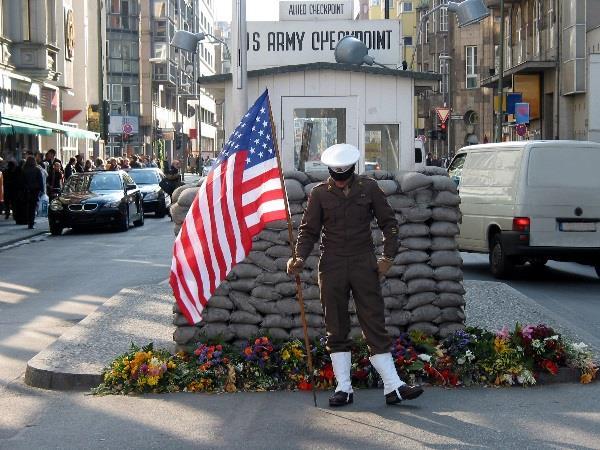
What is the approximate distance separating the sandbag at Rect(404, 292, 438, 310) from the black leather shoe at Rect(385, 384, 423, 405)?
1.70m

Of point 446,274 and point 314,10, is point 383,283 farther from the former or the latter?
point 314,10

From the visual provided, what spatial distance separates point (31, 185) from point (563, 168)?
52.9 ft

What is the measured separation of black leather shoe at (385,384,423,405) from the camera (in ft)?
26.1

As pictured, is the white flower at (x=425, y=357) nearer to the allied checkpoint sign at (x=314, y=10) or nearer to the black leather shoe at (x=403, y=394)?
the black leather shoe at (x=403, y=394)

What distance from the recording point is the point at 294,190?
971 cm

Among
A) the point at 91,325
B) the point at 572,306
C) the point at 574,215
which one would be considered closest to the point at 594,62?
the point at 574,215

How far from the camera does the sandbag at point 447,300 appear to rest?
9695 mm

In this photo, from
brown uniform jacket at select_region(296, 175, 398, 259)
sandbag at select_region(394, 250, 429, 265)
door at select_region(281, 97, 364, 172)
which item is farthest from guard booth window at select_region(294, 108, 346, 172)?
brown uniform jacket at select_region(296, 175, 398, 259)

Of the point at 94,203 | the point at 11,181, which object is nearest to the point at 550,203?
the point at 94,203

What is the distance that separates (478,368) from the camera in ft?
29.3

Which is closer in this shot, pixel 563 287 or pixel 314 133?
pixel 314 133

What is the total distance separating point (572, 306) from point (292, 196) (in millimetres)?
5467

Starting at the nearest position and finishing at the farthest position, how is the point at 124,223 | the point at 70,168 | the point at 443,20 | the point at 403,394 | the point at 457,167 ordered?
the point at 403,394 → the point at 457,167 → the point at 124,223 → the point at 70,168 → the point at 443,20

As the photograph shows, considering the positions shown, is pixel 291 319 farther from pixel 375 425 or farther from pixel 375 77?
pixel 375 77
